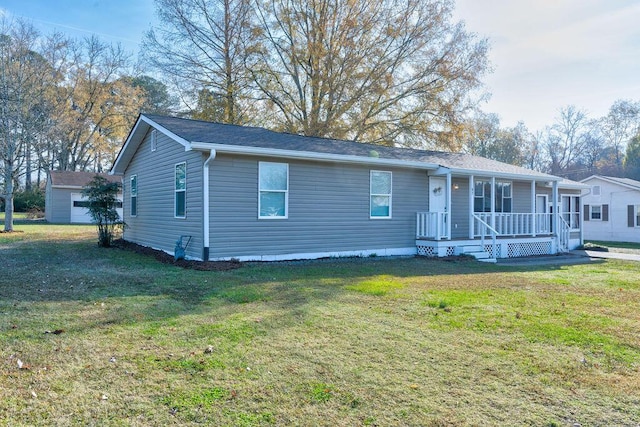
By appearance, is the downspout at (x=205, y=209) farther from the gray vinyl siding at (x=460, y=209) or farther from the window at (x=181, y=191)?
the gray vinyl siding at (x=460, y=209)

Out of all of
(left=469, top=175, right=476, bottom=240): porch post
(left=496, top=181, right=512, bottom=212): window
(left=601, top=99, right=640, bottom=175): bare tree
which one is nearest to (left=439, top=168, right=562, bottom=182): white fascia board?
(left=469, top=175, right=476, bottom=240): porch post

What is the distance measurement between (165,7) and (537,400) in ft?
75.7

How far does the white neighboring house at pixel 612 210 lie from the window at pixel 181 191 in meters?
19.8

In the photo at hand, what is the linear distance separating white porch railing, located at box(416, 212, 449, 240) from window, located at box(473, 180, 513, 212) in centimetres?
228

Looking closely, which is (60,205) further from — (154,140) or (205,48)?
(154,140)

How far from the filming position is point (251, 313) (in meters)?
5.23

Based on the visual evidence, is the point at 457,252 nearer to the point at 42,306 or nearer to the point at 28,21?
the point at 42,306

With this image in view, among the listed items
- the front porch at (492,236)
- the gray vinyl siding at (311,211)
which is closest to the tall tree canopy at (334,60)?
the front porch at (492,236)

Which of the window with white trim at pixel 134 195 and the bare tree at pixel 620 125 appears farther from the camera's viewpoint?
the bare tree at pixel 620 125

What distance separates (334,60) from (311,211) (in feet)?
43.8

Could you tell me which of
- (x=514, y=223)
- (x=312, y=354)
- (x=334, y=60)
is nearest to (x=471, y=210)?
(x=514, y=223)

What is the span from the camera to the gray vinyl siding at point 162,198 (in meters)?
9.97

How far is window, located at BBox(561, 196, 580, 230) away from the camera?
701 inches

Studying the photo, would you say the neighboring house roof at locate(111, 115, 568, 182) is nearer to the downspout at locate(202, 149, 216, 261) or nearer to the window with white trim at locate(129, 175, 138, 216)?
the downspout at locate(202, 149, 216, 261)
